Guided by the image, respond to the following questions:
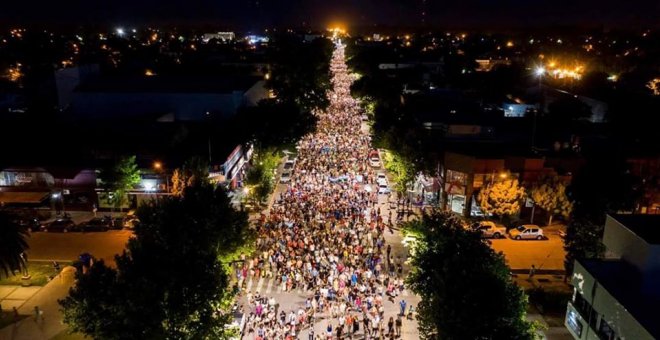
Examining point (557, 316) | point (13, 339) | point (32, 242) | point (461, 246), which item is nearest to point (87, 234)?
point (32, 242)

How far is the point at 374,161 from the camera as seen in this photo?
5328 cm

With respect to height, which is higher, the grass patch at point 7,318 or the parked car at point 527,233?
the parked car at point 527,233

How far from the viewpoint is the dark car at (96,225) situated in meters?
36.8

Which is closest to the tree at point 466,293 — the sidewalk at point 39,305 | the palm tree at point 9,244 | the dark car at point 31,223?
the sidewalk at point 39,305

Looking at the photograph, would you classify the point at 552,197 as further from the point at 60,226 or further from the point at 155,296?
the point at 60,226

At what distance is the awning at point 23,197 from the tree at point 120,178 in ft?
15.6

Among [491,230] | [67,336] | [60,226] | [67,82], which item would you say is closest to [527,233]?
[491,230]

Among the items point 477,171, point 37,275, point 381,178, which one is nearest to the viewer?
point 37,275

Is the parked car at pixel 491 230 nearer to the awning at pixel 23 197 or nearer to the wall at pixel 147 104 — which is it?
the awning at pixel 23 197

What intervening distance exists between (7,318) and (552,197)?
106ft

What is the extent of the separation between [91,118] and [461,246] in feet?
166

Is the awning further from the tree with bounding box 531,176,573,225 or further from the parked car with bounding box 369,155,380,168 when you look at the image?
the tree with bounding box 531,176,573,225

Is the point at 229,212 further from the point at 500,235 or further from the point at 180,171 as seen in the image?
the point at 500,235

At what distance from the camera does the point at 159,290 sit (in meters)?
19.2
